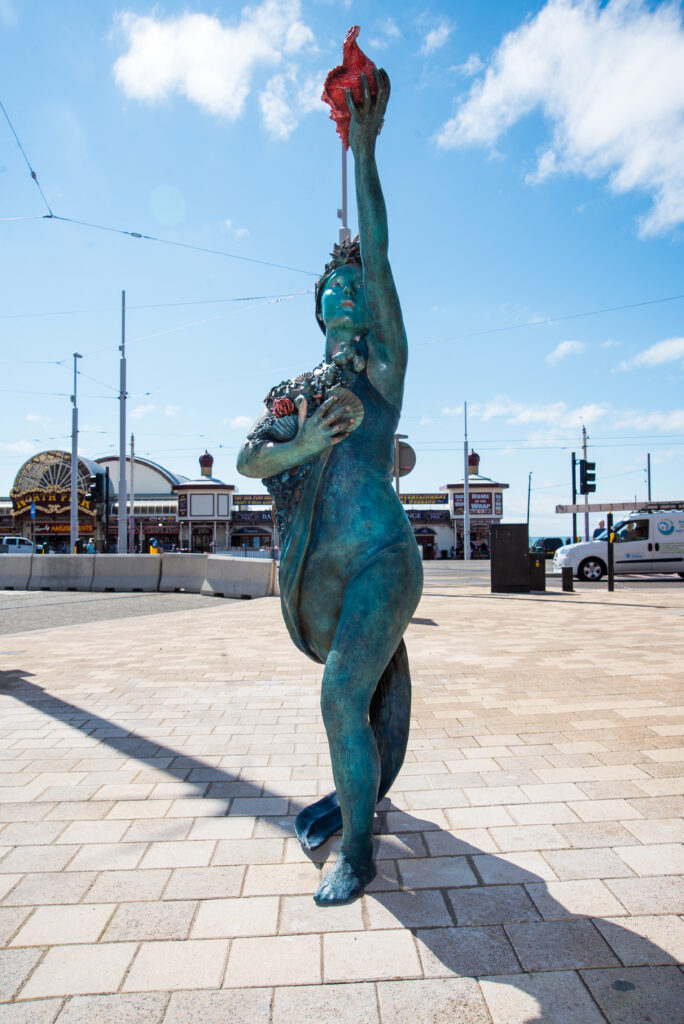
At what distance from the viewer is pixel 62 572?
670 inches

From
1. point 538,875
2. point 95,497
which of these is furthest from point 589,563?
point 538,875

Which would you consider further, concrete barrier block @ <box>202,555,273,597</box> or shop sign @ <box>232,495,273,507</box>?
shop sign @ <box>232,495,273,507</box>

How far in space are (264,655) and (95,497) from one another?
54.9 ft

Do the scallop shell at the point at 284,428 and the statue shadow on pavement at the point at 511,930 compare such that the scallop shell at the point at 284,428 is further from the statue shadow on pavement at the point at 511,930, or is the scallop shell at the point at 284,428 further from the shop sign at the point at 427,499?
the shop sign at the point at 427,499

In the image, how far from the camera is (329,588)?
2.22 meters

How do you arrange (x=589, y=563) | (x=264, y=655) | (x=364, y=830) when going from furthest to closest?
(x=589, y=563)
(x=264, y=655)
(x=364, y=830)

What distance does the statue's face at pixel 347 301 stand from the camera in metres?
2.37

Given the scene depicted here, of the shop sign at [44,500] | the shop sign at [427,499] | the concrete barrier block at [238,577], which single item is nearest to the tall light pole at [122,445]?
the concrete barrier block at [238,577]

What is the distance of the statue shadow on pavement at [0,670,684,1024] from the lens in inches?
63.1

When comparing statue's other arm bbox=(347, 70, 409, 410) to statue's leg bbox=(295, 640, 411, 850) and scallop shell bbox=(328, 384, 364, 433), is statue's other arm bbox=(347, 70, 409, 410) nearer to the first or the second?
scallop shell bbox=(328, 384, 364, 433)

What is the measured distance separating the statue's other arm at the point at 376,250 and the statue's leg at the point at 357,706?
2.31 ft

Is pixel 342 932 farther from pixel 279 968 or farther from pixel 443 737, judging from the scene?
pixel 443 737

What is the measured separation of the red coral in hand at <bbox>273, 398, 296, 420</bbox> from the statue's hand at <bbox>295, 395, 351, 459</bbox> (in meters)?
0.12

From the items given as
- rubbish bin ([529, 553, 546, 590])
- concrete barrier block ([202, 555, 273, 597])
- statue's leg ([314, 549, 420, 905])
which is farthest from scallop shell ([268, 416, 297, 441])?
rubbish bin ([529, 553, 546, 590])
